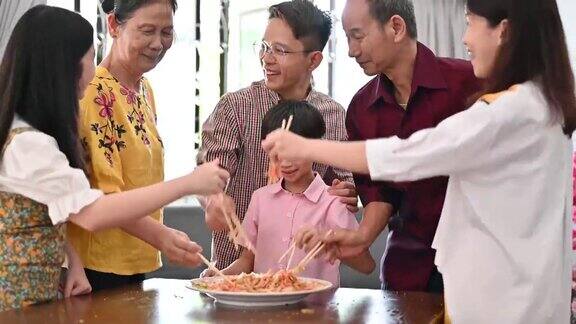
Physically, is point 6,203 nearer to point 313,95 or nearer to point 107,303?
point 107,303

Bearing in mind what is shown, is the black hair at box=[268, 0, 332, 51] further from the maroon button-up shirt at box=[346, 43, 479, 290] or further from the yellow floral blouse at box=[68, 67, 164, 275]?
the yellow floral blouse at box=[68, 67, 164, 275]

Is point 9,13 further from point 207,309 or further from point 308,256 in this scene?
point 207,309

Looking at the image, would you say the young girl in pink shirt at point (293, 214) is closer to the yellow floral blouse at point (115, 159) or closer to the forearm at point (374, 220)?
the forearm at point (374, 220)

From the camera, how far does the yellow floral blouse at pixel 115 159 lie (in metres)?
2.20

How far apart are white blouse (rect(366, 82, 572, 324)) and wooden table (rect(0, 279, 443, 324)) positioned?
20 cm

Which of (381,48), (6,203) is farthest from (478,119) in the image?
(6,203)

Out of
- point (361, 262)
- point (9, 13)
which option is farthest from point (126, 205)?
point (9, 13)

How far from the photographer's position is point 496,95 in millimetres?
1749

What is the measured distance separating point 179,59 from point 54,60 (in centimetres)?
349

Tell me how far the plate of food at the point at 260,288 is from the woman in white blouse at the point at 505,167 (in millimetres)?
357

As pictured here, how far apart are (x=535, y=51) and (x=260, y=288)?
2.78 ft

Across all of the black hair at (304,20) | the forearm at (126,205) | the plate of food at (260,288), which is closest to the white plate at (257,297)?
the plate of food at (260,288)

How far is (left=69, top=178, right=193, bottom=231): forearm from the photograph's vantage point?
76.8 inches

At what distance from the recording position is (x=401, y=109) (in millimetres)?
2445
